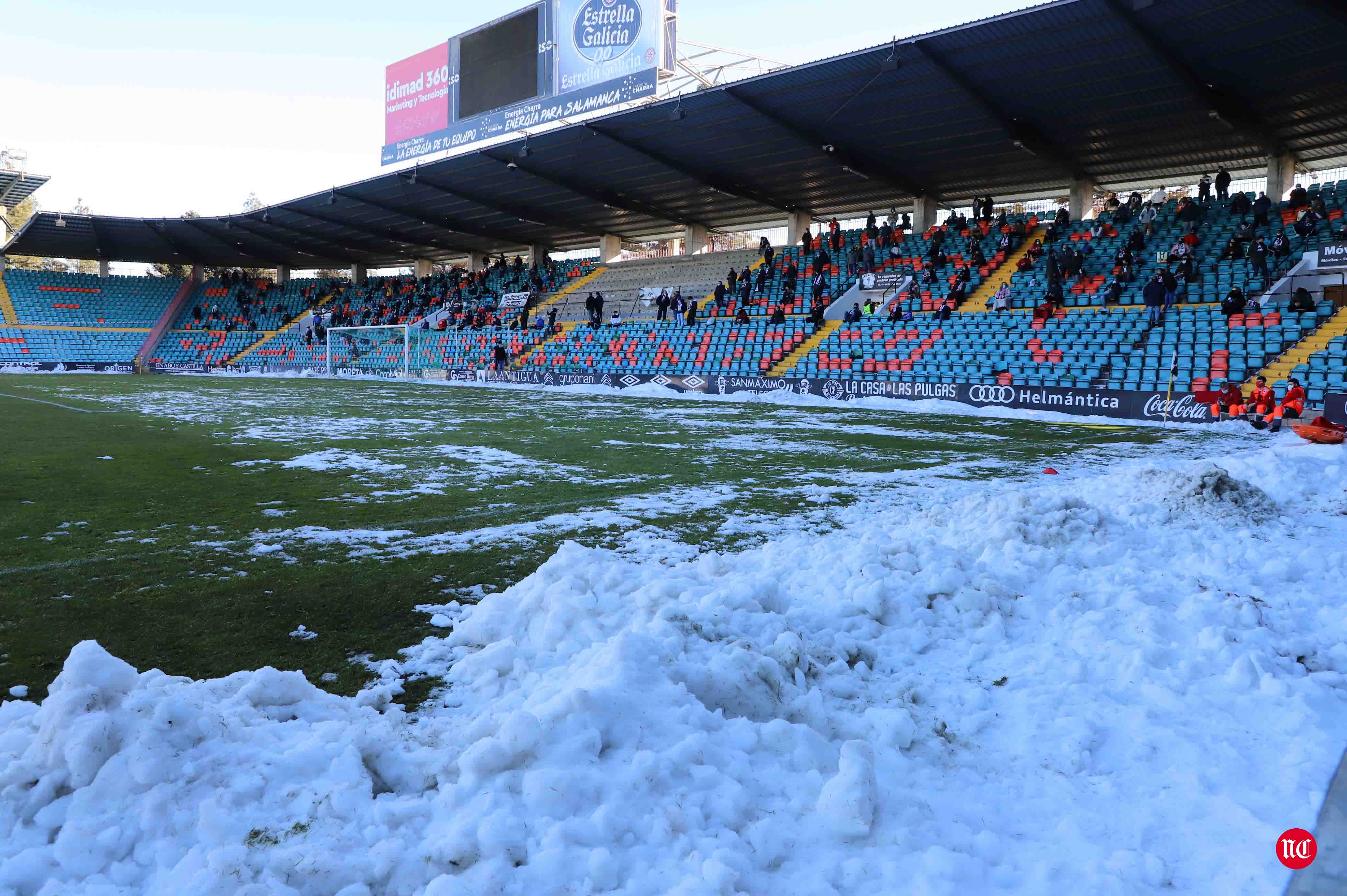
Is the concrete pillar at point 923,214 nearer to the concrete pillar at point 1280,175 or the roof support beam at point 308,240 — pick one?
the concrete pillar at point 1280,175

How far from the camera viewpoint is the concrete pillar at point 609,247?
142ft

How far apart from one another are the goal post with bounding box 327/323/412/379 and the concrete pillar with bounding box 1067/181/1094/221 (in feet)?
95.6

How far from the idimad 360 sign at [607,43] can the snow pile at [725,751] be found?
29170mm

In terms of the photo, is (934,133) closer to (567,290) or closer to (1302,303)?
(1302,303)

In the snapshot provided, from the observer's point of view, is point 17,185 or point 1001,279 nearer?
point 1001,279

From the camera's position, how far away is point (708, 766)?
2420 mm

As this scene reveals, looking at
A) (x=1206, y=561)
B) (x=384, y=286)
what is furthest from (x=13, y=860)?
(x=384, y=286)

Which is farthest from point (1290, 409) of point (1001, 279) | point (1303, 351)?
point (1001, 279)

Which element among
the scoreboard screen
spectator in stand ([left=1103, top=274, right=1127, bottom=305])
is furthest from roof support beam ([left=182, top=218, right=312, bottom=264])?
spectator in stand ([left=1103, top=274, right=1127, bottom=305])

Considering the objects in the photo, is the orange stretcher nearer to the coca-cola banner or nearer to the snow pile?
the coca-cola banner

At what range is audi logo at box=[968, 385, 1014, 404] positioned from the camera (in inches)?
730

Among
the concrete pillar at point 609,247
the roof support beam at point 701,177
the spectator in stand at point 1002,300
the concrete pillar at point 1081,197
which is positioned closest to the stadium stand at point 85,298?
the concrete pillar at point 609,247

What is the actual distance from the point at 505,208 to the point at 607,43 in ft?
34.3

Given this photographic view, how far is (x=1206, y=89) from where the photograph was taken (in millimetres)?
21047
